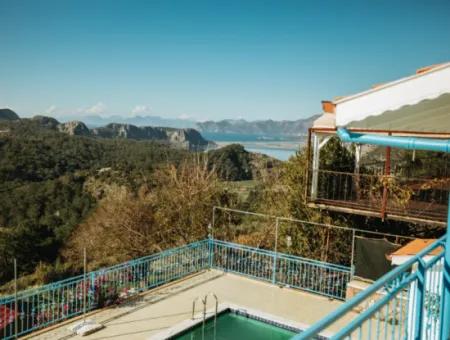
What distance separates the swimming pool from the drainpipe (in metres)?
5.96

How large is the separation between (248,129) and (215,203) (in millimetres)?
122733

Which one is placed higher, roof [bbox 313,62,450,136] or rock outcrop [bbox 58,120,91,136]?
rock outcrop [bbox 58,120,91,136]

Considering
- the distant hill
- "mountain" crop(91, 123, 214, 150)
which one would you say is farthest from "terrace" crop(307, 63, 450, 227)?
the distant hill

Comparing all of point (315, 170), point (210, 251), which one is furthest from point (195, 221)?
point (315, 170)

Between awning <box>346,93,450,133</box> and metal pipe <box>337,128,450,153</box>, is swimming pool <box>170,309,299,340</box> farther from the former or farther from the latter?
metal pipe <box>337,128,450,153</box>

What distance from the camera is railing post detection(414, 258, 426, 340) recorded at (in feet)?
8.98

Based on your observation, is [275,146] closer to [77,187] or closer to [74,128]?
[77,187]

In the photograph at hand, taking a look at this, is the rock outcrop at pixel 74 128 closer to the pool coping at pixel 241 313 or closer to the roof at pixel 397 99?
the pool coping at pixel 241 313

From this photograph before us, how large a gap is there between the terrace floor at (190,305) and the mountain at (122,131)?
2774 inches

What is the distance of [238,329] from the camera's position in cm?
897

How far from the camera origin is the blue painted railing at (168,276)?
8.70 meters

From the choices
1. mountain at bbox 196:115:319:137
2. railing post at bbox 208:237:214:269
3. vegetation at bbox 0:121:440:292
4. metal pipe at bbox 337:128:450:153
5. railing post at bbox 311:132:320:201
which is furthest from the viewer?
mountain at bbox 196:115:319:137

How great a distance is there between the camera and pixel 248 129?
138 meters

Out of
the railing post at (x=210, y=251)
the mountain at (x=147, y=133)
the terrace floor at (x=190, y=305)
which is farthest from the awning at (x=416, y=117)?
the mountain at (x=147, y=133)
